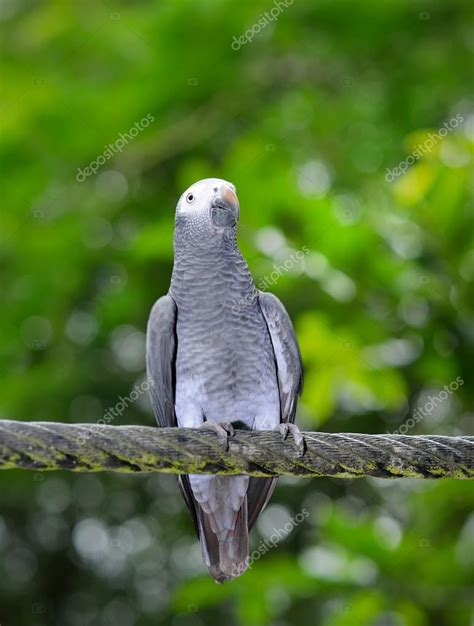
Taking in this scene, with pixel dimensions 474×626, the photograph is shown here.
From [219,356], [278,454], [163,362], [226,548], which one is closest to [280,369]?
[219,356]

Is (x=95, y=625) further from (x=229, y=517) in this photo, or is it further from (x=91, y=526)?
(x=229, y=517)

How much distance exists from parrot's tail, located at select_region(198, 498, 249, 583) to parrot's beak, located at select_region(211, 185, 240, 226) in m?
0.96

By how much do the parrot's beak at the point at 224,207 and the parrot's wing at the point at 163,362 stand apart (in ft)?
1.10

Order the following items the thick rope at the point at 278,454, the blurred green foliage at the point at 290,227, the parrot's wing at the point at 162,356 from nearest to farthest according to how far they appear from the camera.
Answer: the thick rope at the point at 278,454
the parrot's wing at the point at 162,356
the blurred green foliage at the point at 290,227

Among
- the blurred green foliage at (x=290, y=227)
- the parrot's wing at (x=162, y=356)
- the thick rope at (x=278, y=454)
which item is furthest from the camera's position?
the blurred green foliage at (x=290, y=227)

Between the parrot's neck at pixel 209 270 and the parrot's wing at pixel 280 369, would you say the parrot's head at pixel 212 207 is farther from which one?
the parrot's wing at pixel 280 369

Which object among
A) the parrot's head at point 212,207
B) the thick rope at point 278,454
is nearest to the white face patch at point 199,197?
the parrot's head at point 212,207

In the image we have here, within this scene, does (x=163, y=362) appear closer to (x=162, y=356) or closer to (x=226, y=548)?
(x=162, y=356)

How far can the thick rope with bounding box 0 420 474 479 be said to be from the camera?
163 centimetres

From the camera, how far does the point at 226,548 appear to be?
7.94 ft

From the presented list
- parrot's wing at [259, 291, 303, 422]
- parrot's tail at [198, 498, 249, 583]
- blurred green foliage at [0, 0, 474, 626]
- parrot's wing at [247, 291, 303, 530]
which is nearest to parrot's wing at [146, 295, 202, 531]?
parrot's tail at [198, 498, 249, 583]

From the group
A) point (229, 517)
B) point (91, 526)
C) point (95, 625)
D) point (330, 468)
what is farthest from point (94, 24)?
point (95, 625)

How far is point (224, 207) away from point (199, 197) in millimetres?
95

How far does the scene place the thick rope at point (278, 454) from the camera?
1.63 meters
